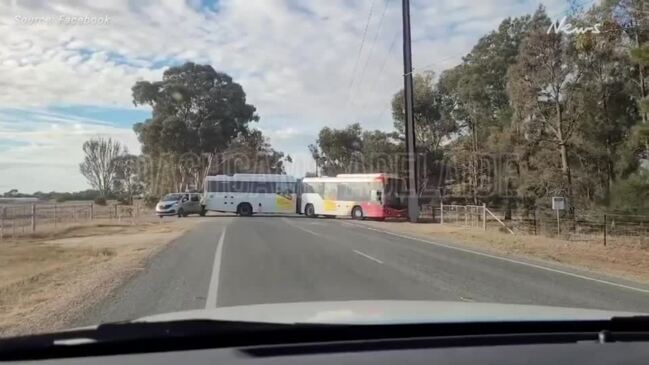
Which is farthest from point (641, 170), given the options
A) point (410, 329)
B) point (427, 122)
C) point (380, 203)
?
point (427, 122)

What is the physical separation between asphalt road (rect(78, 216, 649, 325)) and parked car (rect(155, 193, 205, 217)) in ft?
114

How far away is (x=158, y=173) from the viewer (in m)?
81.9

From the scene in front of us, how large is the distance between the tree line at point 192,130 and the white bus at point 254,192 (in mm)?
25167

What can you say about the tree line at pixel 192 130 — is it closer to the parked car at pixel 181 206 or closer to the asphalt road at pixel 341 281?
the parked car at pixel 181 206

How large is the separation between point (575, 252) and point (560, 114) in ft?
54.7

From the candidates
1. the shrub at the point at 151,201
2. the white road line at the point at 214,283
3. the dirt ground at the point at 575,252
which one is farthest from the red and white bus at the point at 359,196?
the shrub at the point at 151,201

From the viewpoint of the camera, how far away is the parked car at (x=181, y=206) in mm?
54719

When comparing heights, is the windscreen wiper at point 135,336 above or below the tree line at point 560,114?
below

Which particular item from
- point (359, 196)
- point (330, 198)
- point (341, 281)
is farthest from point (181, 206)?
point (341, 281)

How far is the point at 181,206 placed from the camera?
5453cm

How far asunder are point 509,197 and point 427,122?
2407 cm

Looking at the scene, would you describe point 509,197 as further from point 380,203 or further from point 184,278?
point 184,278

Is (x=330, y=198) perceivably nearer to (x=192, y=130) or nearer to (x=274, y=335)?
(x=192, y=130)

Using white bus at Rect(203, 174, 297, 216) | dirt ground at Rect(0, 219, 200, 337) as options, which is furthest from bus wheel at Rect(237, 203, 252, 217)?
dirt ground at Rect(0, 219, 200, 337)
